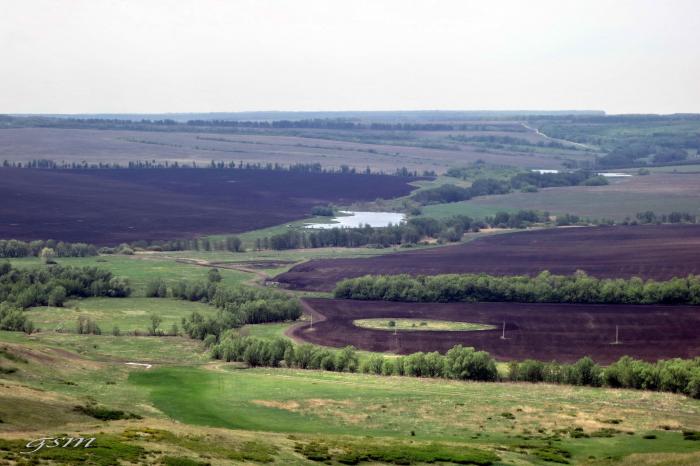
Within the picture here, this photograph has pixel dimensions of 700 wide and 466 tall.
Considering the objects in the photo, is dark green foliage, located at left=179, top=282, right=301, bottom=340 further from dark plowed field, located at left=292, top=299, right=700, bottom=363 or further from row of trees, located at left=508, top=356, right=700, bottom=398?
row of trees, located at left=508, top=356, right=700, bottom=398

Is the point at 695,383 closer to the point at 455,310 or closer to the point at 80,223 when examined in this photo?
the point at 455,310

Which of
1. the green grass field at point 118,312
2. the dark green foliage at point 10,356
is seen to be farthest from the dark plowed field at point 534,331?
the dark green foliage at point 10,356

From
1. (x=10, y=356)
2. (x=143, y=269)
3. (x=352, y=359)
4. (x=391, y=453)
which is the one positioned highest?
(x=10, y=356)

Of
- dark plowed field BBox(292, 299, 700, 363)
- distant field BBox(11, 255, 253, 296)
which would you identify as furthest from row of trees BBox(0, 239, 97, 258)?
dark plowed field BBox(292, 299, 700, 363)

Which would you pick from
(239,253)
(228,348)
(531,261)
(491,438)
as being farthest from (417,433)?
(239,253)

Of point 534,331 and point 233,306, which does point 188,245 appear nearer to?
point 233,306

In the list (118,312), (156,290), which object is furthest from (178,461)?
(156,290)
